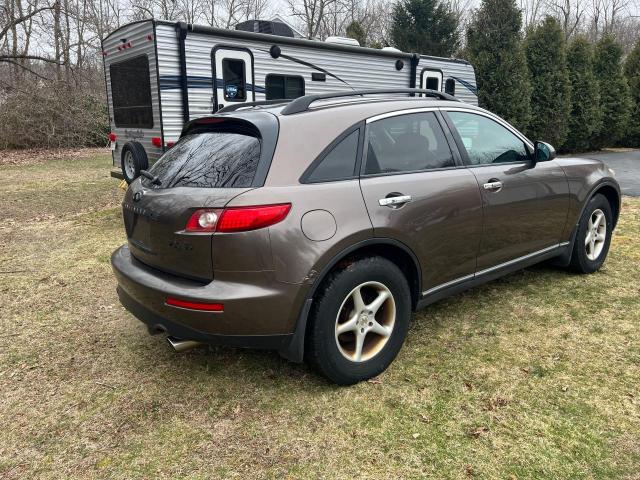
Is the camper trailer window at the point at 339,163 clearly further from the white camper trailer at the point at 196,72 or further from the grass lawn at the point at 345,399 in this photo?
the white camper trailer at the point at 196,72

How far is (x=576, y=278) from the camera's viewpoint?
14.9ft

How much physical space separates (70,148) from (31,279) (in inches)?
574

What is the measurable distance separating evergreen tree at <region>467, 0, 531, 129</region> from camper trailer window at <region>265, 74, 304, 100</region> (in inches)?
334

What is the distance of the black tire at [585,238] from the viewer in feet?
14.4

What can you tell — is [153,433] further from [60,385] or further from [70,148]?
[70,148]

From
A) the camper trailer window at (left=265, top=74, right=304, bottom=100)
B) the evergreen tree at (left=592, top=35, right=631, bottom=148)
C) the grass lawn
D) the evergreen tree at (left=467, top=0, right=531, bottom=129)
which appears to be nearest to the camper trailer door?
the camper trailer window at (left=265, top=74, right=304, bottom=100)

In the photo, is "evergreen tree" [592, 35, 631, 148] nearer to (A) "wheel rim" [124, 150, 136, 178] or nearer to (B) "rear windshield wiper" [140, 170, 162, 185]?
(A) "wheel rim" [124, 150, 136, 178]

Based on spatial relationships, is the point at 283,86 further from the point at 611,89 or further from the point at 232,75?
the point at 611,89

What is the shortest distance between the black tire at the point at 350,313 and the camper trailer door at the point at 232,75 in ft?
16.2

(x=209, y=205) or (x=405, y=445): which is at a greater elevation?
(x=209, y=205)

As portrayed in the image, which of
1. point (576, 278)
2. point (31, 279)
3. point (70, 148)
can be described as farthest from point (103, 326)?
point (70, 148)

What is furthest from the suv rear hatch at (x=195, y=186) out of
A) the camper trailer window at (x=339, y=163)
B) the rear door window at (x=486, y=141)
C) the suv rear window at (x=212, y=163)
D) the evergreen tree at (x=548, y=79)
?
the evergreen tree at (x=548, y=79)

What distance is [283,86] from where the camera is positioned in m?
7.64

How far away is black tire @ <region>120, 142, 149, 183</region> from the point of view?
19.9 ft
